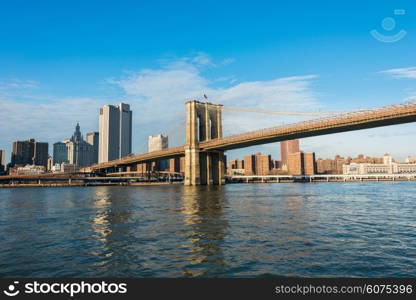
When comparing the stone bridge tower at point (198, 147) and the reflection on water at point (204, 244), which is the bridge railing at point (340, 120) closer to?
the stone bridge tower at point (198, 147)

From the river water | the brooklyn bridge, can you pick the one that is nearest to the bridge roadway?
the brooklyn bridge

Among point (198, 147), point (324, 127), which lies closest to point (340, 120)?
point (324, 127)

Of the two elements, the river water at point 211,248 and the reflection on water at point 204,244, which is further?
the reflection on water at point 204,244

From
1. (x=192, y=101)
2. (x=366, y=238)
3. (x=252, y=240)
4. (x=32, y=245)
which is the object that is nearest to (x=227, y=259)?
(x=252, y=240)

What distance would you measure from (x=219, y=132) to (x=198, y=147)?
47.6ft

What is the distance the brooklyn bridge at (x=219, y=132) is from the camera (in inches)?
2425

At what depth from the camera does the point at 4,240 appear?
16.5 metres

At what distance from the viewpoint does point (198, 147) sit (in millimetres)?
96188

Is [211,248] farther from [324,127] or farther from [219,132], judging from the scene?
[219,132]

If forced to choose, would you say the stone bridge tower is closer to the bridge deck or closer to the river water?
the bridge deck

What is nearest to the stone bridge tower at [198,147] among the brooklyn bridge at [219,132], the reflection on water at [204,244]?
the brooklyn bridge at [219,132]

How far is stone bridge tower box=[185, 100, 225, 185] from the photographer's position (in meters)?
95.0

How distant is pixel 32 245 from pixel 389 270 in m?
14.9

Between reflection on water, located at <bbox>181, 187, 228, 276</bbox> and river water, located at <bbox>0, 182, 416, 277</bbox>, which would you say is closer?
river water, located at <bbox>0, 182, 416, 277</bbox>
